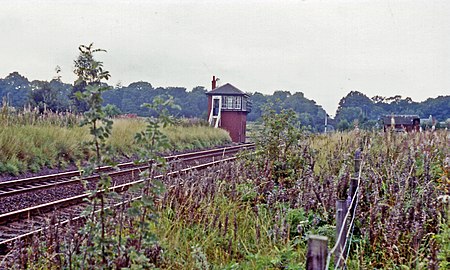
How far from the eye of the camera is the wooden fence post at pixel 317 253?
1.49 meters

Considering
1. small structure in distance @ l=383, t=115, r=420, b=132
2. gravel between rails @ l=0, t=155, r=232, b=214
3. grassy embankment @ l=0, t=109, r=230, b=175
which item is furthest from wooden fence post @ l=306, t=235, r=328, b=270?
small structure in distance @ l=383, t=115, r=420, b=132

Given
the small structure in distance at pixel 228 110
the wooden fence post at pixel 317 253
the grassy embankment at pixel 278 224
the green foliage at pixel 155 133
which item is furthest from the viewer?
the small structure in distance at pixel 228 110

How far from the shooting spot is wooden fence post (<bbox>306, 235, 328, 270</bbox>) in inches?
58.7

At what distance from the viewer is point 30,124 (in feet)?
46.3

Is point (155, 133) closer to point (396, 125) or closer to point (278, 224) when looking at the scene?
point (278, 224)

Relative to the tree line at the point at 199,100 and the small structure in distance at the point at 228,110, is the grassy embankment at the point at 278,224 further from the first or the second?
the small structure in distance at the point at 228,110

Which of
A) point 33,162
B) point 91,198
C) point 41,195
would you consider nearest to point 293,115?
point 41,195

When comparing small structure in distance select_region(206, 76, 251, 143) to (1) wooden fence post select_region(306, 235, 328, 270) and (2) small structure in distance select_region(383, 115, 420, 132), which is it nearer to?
(2) small structure in distance select_region(383, 115, 420, 132)

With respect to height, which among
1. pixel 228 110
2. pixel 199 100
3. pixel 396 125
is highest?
pixel 199 100

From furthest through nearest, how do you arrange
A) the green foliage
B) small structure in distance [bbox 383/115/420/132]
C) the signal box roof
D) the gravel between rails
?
the signal box roof, small structure in distance [bbox 383/115/420/132], the gravel between rails, the green foliage

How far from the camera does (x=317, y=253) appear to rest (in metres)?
1.51

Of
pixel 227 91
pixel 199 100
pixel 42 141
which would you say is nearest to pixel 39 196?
pixel 42 141

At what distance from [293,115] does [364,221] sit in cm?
370

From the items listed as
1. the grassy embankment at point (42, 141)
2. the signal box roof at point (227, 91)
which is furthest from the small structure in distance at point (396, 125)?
the signal box roof at point (227, 91)
